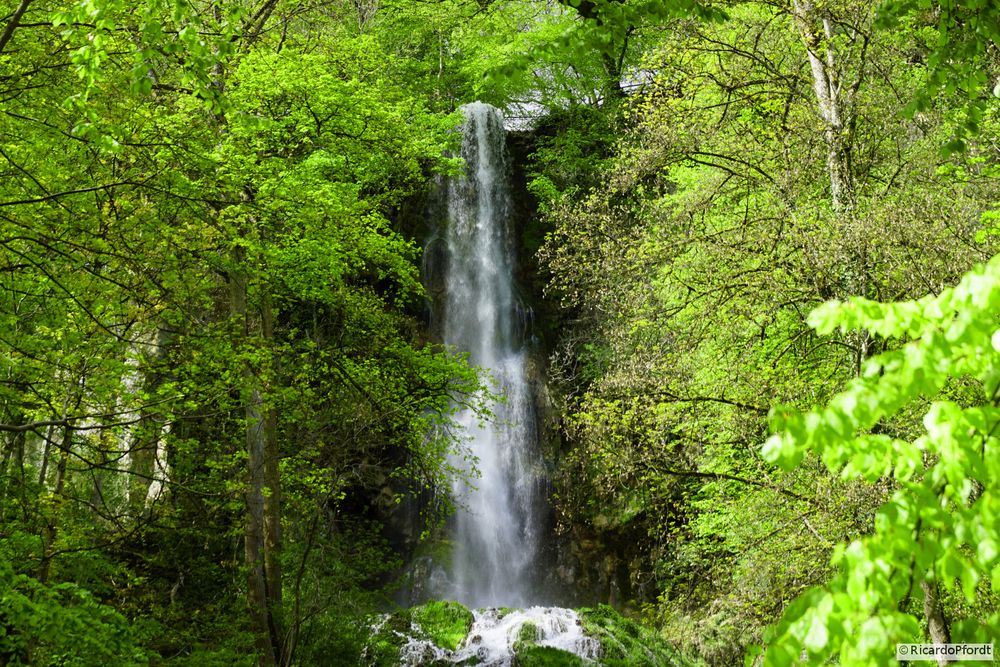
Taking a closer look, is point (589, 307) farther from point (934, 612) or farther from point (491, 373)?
point (491, 373)

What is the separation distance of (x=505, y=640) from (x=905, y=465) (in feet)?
37.3

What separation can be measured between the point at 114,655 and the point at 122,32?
4.55 metres

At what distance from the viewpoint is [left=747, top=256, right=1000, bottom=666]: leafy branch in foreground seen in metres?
1.68

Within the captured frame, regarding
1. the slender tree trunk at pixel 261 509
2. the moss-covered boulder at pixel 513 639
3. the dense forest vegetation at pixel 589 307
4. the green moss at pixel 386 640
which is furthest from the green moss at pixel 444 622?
the slender tree trunk at pixel 261 509

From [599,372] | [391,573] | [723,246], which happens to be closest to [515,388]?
[599,372]

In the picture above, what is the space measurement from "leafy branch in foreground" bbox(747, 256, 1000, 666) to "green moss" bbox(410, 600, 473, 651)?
1125 centimetres

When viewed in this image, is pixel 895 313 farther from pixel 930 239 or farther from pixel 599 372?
pixel 599 372

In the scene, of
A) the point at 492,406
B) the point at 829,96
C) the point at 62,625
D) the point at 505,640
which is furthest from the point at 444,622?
the point at 829,96

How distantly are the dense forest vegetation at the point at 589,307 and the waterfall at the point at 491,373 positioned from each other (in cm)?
443

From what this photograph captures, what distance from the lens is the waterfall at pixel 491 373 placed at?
1692cm

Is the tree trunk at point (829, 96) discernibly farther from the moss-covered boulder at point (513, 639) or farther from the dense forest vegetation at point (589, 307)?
the moss-covered boulder at point (513, 639)

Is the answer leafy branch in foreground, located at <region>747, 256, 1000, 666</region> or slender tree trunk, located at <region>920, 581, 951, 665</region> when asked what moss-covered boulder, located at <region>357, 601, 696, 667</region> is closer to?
slender tree trunk, located at <region>920, 581, 951, 665</region>

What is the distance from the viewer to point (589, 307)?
927cm

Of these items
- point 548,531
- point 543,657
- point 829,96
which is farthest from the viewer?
point 548,531
